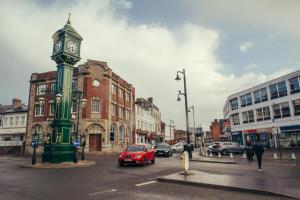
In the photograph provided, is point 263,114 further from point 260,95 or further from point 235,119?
point 235,119

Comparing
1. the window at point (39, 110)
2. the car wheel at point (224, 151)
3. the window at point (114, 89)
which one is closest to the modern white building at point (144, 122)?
the window at point (114, 89)

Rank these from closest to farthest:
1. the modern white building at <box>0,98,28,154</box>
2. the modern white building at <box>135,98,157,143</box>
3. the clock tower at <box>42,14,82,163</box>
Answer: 1. the clock tower at <box>42,14,82,163</box>
2. the modern white building at <box>0,98,28,154</box>
3. the modern white building at <box>135,98,157,143</box>

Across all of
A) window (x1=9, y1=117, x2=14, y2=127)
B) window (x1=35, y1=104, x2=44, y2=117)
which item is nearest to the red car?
window (x1=35, y1=104, x2=44, y2=117)

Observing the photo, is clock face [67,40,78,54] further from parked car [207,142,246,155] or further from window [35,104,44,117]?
parked car [207,142,246,155]

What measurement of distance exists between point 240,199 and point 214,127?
96.7 meters

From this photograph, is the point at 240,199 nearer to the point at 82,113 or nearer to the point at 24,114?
the point at 82,113

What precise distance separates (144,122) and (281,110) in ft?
90.9

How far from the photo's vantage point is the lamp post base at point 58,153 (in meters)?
17.5

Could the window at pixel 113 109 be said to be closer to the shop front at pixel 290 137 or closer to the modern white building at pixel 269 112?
the modern white building at pixel 269 112

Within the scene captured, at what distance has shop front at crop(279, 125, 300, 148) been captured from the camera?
1302 inches

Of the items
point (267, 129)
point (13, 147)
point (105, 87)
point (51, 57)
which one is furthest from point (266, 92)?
point (13, 147)

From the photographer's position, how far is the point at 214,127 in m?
99.3

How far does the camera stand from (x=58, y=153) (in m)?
17.6

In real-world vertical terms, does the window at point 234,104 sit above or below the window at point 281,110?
above
